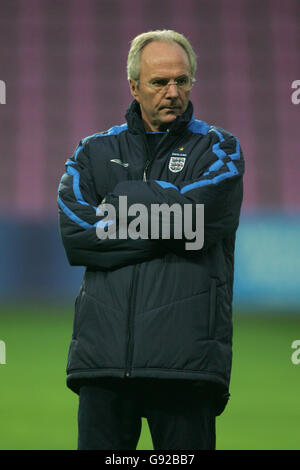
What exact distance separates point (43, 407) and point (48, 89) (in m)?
9.02

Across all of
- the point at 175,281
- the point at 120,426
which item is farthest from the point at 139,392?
the point at 175,281

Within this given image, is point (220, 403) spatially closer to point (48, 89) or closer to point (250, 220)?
point (250, 220)

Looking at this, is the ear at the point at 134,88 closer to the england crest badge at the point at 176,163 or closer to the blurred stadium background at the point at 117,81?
the england crest badge at the point at 176,163

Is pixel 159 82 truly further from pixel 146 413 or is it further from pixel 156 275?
pixel 146 413

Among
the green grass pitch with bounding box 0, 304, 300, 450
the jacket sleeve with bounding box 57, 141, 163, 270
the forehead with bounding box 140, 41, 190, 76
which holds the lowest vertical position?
the green grass pitch with bounding box 0, 304, 300, 450

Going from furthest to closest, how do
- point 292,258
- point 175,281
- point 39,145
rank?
point 39,145, point 292,258, point 175,281

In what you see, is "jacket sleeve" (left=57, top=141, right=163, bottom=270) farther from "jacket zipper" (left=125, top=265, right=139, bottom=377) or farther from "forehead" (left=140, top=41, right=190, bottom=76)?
"forehead" (left=140, top=41, right=190, bottom=76)

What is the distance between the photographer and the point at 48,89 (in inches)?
509

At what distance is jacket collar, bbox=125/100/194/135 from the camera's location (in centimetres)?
225

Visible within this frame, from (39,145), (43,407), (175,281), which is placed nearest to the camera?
(175,281)

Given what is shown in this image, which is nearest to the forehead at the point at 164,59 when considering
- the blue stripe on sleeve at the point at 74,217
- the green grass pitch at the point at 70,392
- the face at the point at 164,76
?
the face at the point at 164,76

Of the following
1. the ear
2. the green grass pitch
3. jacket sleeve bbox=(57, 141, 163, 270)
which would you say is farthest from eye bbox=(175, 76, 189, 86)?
the green grass pitch

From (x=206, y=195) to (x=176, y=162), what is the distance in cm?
15

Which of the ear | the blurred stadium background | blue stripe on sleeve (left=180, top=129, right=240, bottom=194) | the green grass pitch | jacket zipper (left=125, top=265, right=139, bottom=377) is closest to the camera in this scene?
jacket zipper (left=125, top=265, right=139, bottom=377)
